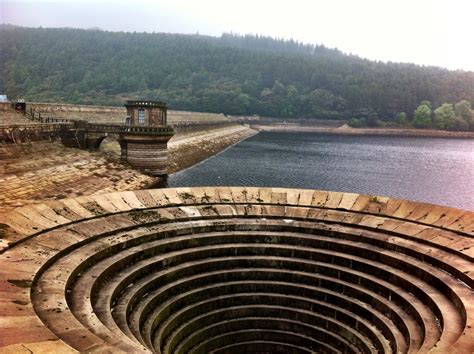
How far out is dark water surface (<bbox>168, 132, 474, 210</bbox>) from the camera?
60.0 meters

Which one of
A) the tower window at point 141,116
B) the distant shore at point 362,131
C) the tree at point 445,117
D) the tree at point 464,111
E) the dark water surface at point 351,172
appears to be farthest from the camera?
the tree at point 464,111

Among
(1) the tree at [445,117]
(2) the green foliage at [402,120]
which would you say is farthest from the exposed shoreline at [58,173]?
(1) the tree at [445,117]

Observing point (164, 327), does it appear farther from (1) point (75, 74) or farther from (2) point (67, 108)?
(1) point (75, 74)

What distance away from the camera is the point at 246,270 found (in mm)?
17344

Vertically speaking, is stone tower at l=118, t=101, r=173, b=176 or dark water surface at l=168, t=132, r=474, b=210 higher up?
stone tower at l=118, t=101, r=173, b=176

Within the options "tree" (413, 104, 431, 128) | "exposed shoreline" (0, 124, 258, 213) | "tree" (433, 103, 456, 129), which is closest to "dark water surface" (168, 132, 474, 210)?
"exposed shoreline" (0, 124, 258, 213)

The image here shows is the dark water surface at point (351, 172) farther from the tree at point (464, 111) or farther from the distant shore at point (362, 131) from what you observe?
the tree at point (464, 111)

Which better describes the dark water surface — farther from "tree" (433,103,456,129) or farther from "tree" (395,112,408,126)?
"tree" (395,112,408,126)

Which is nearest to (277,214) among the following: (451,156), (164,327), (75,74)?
(164,327)

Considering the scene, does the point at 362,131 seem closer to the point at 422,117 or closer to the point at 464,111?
the point at 422,117

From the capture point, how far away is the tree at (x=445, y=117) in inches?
6398

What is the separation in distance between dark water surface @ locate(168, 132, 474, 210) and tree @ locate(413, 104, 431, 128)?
200 feet

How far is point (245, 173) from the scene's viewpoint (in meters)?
70.6

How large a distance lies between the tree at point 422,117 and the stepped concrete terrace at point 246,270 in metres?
162
